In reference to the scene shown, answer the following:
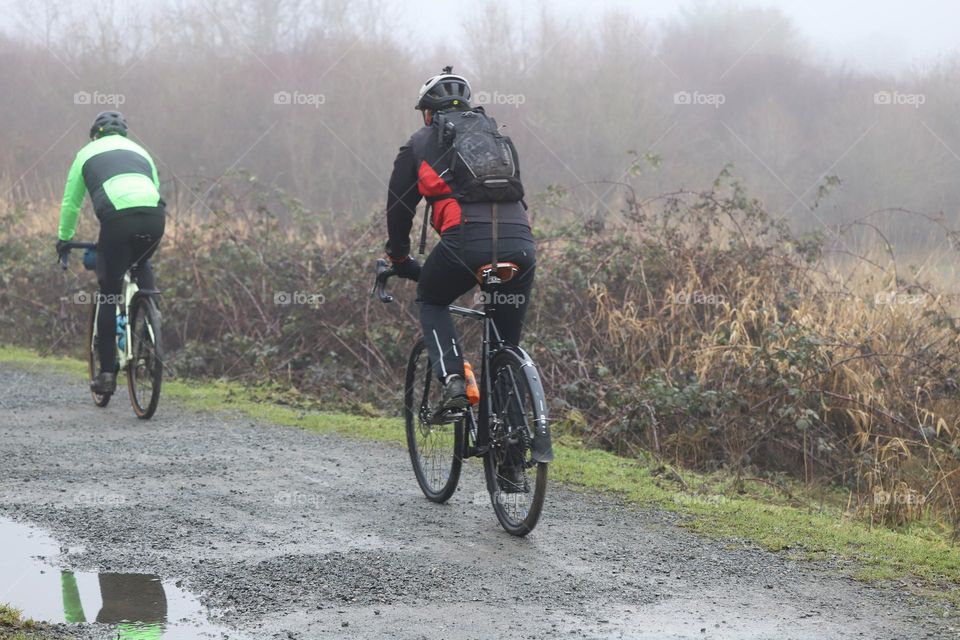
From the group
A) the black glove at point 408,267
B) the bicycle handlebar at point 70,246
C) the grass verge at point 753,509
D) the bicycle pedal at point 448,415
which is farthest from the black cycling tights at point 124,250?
the bicycle pedal at point 448,415

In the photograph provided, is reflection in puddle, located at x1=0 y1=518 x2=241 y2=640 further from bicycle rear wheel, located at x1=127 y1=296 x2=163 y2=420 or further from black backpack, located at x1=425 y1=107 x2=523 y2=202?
bicycle rear wheel, located at x1=127 y1=296 x2=163 y2=420

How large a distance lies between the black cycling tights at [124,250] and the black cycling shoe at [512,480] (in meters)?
4.13

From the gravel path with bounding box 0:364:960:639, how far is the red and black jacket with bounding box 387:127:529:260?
155cm

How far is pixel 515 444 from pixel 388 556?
0.82 m

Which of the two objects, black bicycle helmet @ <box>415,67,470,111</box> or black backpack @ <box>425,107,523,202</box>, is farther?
black bicycle helmet @ <box>415,67,470,111</box>

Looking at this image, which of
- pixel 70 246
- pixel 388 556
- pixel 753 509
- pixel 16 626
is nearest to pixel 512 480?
pixel 388 556

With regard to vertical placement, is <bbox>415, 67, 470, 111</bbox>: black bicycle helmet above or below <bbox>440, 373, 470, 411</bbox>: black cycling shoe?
above

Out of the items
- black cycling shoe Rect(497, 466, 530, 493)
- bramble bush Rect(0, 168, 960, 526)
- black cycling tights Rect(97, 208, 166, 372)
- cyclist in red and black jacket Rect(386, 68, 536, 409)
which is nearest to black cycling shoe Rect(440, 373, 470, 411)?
cyclist in red and black jacket Rect(386, 68, 536, 409)

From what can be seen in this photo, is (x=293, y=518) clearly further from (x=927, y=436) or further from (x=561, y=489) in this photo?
(x=927, y=436)

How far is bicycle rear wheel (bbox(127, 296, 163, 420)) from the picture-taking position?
9164 mm

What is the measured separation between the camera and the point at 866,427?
8680 mm

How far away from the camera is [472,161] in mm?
5781

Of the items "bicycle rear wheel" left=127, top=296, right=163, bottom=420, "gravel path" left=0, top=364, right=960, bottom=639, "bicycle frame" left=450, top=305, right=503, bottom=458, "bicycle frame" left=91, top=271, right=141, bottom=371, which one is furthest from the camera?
"bicycle frame" left=91, top=271, right=141, bottom=371

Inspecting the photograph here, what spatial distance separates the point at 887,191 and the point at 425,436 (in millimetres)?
16712
